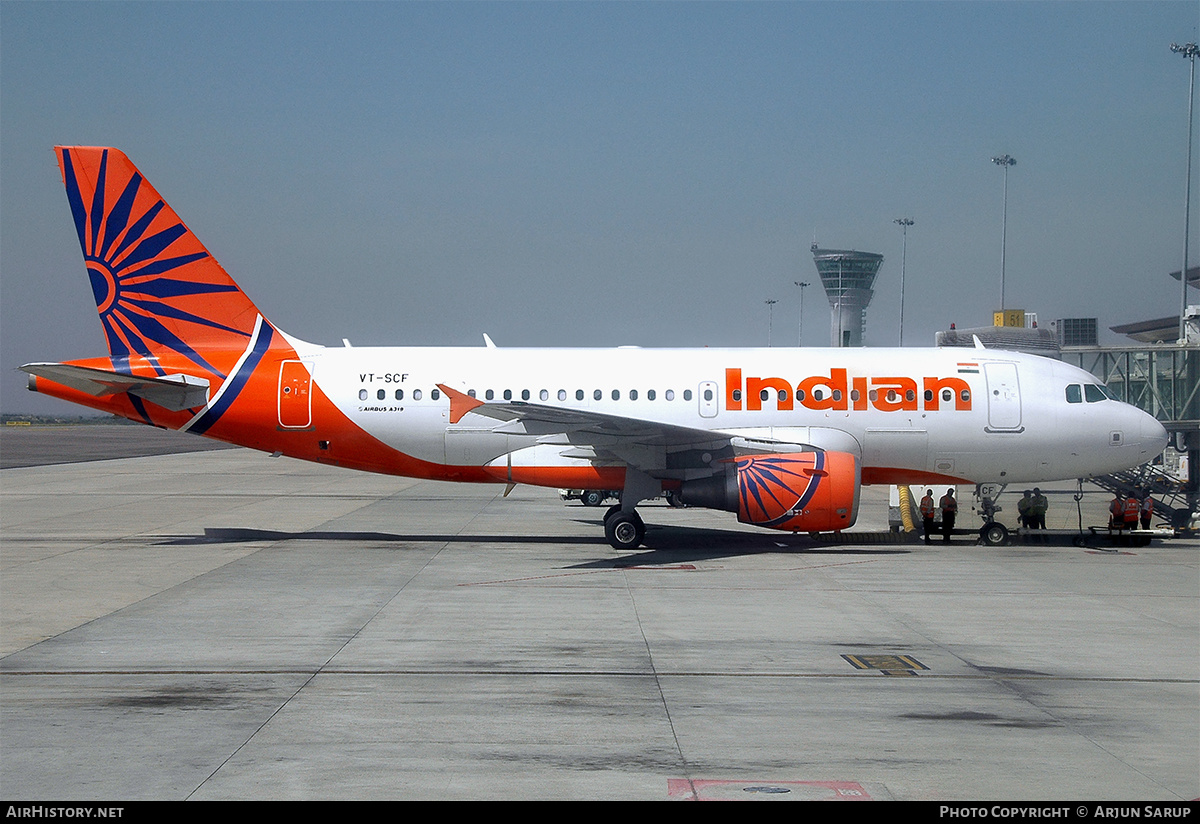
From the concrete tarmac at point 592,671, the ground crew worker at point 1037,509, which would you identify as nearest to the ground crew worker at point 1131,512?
the concrete tarmac at point 592,671

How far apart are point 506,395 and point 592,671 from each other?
37.9 ft

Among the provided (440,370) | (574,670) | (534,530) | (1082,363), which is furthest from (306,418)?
(1082,363)

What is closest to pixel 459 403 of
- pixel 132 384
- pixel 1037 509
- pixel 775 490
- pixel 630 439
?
pixel 630 439

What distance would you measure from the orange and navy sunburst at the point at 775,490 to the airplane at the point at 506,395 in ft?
4.33

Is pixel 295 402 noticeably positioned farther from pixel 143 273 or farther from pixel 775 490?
pixel 775 490

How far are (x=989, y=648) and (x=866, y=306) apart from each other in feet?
326

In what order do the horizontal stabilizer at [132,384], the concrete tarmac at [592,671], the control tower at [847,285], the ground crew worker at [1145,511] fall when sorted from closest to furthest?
the concrete tarmac at [592,671] < the horizontal stabilizer at [132,384] < the ground crew worker at [1145,511] < the control tower at [847,285]

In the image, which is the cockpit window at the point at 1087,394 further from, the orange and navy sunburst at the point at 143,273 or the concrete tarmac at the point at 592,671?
the orange and navy sunburst at the point at 143,273

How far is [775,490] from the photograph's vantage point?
1914 cm

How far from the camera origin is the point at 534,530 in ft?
80.4

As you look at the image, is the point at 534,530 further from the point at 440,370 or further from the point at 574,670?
the point at 574,670

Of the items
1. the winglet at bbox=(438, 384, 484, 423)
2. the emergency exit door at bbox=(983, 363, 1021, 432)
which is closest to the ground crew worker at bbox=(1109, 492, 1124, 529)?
the emergency exit door at bbox=(983, 363, 1021, 432)

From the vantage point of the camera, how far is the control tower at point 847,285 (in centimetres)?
10338

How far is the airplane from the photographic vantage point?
832 inches
